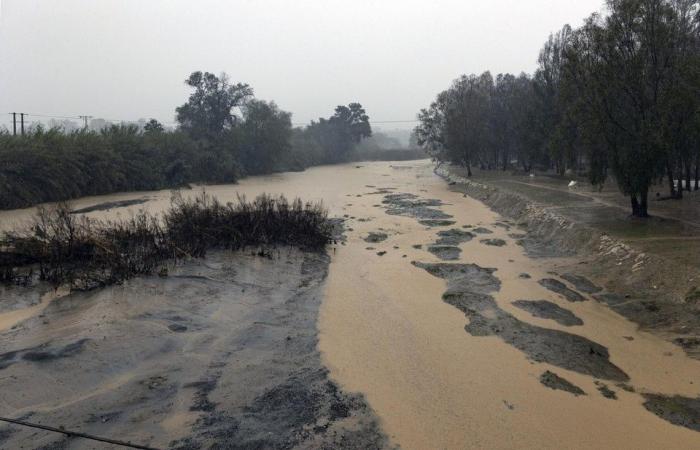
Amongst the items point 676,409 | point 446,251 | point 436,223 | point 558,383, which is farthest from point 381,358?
point 436,223

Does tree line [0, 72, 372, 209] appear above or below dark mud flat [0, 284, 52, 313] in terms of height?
above

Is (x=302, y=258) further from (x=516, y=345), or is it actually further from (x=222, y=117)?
(x=222, y=117)

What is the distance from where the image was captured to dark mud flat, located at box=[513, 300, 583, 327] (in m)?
8.43

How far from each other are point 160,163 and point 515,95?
2482cm

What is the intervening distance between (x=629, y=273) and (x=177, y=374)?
8726mm

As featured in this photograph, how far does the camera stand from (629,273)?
398 inches

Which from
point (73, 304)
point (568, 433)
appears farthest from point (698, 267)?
point (73, 304)

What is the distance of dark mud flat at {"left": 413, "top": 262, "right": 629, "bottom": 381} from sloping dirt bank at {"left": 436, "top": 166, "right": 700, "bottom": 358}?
4.36 ft

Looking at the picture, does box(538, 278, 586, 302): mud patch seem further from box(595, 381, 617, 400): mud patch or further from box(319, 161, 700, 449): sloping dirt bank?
box(595, 381, 617, 400): mud patch

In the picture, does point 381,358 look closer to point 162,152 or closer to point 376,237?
point 376,237

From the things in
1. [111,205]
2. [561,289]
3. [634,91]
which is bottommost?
[561,289]

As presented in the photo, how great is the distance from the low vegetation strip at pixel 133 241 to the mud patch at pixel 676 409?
7.95m

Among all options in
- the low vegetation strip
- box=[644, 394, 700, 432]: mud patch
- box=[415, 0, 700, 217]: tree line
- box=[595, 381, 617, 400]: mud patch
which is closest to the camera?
box=[644, 394, 700, 432]: mud patch

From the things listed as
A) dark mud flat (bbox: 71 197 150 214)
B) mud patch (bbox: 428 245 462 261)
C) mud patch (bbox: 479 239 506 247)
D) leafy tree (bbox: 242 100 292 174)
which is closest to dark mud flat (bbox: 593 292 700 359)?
mud patch (bbox: 428 245 462 261)
